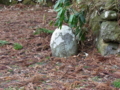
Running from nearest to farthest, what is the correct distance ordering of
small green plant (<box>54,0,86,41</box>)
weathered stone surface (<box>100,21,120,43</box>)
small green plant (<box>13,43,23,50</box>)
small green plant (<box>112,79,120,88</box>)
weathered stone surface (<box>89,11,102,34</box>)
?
small green plant (<box>112,79,120,88</box>), weathered stone surface (<box>100,21,120,43</box>), small green plant (<box>54,0,86,41</box>), weathered stone surface (<box>89,11,102,34</box>), small green plant (<box>13,43,23,50</box>)

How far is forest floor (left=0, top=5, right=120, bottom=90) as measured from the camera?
253 centimetres

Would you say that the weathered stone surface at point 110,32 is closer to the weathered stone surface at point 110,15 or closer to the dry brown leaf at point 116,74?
the weathered stone surface at point 110,15

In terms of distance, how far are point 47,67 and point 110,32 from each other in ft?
3.68

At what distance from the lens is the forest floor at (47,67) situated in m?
2.53

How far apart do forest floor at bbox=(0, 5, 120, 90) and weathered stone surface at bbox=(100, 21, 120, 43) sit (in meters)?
0.28

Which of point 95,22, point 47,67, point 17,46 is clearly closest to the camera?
point 47,67

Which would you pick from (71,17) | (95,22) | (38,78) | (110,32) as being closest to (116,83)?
(38,78)

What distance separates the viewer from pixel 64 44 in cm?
378

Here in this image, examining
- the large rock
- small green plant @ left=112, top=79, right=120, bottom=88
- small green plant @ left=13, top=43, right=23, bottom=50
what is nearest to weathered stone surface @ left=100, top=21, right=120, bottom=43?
the large rock

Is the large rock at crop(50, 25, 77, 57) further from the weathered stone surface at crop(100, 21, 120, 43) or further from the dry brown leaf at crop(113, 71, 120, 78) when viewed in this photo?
the dry brown leaf at crop(113, 71, 120, 78)

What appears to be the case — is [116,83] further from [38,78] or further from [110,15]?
[110,15]

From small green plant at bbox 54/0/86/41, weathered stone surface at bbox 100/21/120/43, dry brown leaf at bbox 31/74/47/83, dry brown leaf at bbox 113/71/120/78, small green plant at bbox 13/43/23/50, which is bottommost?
dry brown leaf at bbox 113/71/120/78

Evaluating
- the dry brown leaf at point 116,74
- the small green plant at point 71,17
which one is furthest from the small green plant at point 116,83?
the small green plant at point 71,17

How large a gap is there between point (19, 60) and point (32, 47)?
749mm
